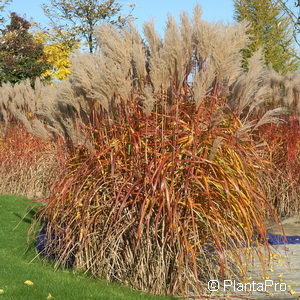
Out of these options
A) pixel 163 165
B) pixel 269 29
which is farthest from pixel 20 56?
pixel 163 165

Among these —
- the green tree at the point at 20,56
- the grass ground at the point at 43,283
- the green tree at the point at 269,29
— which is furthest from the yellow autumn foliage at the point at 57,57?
the grass ground at the point at 43,283

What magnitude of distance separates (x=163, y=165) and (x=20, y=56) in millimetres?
18643

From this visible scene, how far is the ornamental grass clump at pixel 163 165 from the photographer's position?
15.1 feet

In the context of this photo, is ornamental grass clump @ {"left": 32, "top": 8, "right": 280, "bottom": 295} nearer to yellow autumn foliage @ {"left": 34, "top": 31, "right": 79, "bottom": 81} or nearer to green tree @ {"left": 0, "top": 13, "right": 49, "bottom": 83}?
green tree @ {"left": 0, "top": 13, "right": 49, "bottom": 83}

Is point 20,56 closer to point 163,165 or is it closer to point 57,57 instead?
point 57,57

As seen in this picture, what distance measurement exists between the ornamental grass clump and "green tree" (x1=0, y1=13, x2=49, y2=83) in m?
16.1

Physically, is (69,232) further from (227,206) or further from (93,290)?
(227,206)

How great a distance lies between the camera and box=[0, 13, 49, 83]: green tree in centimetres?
2095

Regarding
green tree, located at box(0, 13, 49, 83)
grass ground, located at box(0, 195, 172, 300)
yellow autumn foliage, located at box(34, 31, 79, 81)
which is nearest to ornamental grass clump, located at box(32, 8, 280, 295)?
grass ground, located at box(0, 195, 172, 300)

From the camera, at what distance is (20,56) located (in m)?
22.1

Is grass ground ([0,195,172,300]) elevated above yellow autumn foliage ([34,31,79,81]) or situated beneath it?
situated beneath

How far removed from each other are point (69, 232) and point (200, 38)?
6.80 feet

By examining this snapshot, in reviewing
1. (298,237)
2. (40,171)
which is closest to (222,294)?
(298,237)

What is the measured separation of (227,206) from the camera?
4.64m
